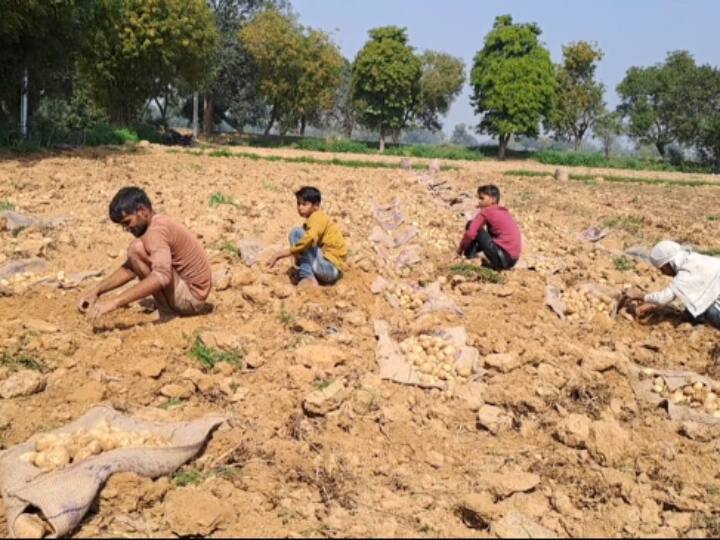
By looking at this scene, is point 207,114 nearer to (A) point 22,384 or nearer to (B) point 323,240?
(B) point 323,240

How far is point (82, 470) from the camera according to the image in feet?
9.04

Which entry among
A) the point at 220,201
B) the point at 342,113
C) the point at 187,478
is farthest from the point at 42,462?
the point at 342,113

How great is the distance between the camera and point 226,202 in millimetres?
8805

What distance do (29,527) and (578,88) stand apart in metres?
40.7

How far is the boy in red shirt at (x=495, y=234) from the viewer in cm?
673

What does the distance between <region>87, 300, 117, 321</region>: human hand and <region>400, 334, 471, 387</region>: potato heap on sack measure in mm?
1952

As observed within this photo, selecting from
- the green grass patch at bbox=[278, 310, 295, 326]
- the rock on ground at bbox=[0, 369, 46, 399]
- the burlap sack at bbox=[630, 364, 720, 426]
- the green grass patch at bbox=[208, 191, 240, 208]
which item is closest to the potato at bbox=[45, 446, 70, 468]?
the rock on ground at bbox=[0, 369, 46, 399]

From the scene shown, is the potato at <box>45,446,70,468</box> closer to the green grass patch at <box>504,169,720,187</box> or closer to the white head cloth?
the white head cloth

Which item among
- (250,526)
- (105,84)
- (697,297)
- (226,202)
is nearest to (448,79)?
(105,84)

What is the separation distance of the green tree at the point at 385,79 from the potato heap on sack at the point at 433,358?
3060 cm

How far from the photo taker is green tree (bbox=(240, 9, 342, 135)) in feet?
105

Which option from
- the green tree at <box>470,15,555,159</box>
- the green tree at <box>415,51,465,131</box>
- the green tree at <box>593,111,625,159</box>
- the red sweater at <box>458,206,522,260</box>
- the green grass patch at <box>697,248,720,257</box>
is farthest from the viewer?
the green tree at <box>415,51,465,131</box>

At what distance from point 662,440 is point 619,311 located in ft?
7.38

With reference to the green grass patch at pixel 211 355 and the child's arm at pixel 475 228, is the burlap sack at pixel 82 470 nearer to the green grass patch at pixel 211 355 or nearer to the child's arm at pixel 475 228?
the green grass patch at pixel 211 355
